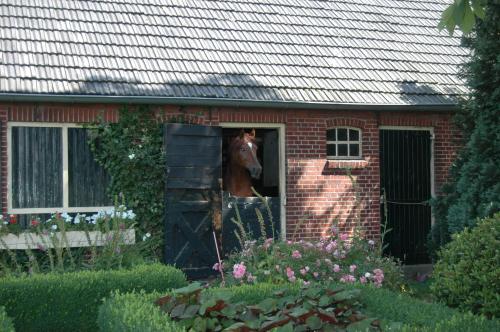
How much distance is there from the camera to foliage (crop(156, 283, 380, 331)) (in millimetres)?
5266

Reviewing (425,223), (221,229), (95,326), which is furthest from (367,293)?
(425,223)

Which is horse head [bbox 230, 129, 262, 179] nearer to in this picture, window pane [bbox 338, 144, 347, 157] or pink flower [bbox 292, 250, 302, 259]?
window pane [bbox 338, 144, 347, 157]

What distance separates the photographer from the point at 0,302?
7098mm

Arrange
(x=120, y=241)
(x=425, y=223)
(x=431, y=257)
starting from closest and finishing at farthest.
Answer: (x=120, y=241) < (x=431, y=257) < (x=425, y=223)

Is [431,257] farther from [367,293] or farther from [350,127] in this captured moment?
[367,293]

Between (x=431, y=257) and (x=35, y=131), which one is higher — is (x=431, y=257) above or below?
below

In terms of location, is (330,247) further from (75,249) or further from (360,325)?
(75,249)

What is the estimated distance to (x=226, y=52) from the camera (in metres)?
11.8

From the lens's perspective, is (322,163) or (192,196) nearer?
(192,196)

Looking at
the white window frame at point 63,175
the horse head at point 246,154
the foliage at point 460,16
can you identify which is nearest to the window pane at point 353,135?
the horse head at point 246,154

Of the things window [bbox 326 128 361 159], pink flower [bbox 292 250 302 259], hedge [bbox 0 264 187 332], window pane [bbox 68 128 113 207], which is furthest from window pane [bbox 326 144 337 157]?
hedge [bbox 0 264 187 332]

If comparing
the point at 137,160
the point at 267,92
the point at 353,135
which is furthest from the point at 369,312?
the point at 353,135

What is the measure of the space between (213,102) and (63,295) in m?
4.29

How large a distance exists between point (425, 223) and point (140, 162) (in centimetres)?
533
